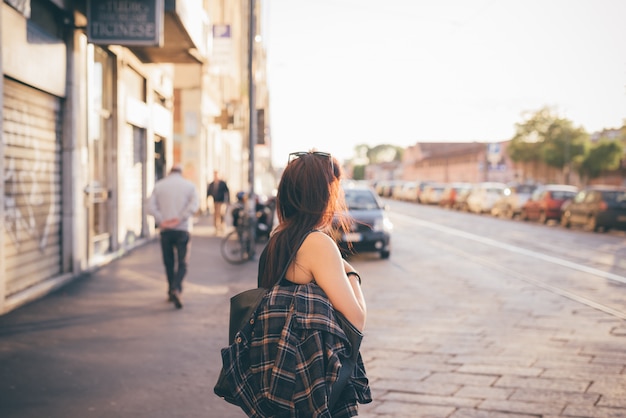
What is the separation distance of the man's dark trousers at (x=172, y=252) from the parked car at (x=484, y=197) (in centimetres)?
2944

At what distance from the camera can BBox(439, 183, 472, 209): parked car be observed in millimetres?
42125

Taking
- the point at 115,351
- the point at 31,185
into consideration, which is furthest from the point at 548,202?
the point at 115,351

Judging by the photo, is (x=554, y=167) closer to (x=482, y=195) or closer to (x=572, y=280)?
(x=482, y=195)

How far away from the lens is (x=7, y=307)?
24.9ft

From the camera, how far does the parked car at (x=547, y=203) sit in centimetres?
2798

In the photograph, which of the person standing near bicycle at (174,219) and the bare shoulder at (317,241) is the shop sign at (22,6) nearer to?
the person standing near bicycle at (174,219)

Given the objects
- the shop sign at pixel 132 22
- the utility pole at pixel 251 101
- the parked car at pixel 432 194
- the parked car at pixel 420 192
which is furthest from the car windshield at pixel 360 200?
the parked car at pixel 420 192

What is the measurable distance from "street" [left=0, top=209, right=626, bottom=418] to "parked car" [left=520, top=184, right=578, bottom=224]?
16.7 meters

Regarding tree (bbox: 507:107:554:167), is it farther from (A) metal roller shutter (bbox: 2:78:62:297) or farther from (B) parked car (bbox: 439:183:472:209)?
(A) metal roller shutter (bbox: 2:78:62:297)

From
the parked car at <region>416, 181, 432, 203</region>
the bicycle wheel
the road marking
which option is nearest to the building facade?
the bicycle wheel

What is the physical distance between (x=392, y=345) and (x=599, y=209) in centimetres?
1921

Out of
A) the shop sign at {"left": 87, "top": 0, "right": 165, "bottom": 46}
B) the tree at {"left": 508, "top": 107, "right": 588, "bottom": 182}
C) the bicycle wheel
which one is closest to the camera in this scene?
the shop sign at {"left": 87, "top": 0, "right": 165, "bottom": 46}

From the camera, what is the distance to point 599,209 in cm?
2338

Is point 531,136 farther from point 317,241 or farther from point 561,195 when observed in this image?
point 317,241
